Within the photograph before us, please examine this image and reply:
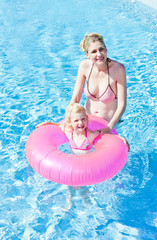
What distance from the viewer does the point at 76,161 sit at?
3.03m

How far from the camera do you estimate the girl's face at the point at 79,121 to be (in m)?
3.25

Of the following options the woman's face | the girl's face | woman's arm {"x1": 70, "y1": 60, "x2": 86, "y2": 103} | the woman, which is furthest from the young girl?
the woman's face

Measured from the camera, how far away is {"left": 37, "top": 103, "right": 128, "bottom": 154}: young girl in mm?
3298

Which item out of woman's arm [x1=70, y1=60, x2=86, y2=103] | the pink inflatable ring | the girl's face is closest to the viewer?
the pink inflatable ring

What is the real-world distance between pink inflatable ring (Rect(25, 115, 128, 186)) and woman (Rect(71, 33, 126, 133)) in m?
0.34

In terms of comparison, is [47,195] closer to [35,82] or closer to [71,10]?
[35,82]

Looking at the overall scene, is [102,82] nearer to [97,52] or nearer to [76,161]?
[97,52]

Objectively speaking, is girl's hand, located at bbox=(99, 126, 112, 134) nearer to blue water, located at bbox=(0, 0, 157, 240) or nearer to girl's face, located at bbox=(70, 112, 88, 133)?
girl's face, located at bbox=(70, 112, 88, 133)

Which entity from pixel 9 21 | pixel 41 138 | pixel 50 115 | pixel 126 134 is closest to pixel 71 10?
pixel 9 21

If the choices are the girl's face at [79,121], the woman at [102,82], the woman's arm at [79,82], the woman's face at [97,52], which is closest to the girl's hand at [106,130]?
the woman at [102,82]

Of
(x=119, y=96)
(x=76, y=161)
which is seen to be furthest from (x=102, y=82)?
(x=76, y=161)

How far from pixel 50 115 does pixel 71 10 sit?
664 cm

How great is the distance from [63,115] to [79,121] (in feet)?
7.11

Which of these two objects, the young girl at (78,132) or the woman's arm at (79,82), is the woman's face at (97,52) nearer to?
the woman's arm at (79,82)
